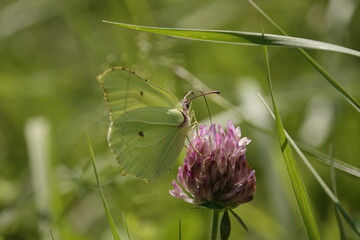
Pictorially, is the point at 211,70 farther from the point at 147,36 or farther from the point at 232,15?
the point at 147,36

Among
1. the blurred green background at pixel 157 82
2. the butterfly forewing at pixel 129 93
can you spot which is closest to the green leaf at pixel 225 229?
the butterfly forewing at pixel 129 93

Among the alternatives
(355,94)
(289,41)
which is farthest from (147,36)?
(289,41)

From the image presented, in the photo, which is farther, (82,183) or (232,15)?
(232,15)

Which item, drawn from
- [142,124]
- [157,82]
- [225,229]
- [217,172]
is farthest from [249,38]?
[157,82]

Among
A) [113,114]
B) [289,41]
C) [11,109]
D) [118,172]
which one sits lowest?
[11,109]

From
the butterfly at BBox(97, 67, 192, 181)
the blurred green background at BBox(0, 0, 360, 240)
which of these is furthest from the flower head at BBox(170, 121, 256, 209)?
the blurred green background at BBox(0, 0, 360, 240)

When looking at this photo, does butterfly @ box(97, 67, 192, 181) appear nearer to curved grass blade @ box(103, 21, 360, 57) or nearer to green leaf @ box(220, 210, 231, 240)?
curved grass blade @ box(103, 21, 360, 57)

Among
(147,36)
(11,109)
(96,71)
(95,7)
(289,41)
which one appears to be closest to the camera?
(289,41)
